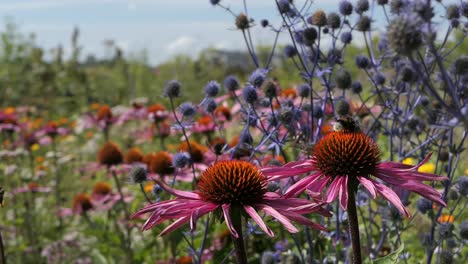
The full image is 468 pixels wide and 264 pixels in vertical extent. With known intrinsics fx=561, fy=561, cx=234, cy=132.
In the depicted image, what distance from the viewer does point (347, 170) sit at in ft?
4.51

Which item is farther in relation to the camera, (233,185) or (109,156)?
(109,156)

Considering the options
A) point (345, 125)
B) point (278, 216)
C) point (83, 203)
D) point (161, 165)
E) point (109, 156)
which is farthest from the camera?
point (83, 203)

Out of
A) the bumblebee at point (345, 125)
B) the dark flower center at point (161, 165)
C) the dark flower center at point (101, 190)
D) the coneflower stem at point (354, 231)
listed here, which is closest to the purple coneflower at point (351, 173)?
the coneflower stem at point (354, 231)

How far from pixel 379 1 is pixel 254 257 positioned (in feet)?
4.15

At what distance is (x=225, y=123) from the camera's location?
11.1ft

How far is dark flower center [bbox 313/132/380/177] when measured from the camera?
4.50 ft

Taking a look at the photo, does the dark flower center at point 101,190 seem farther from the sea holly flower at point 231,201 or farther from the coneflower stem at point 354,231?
the coneflower stem at point 354,231

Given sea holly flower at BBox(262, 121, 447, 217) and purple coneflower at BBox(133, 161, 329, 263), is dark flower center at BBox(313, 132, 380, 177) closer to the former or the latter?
sea holly flower at BBox(262, 121, 447, 217)

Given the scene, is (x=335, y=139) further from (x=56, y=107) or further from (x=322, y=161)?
(x=56, y=107)

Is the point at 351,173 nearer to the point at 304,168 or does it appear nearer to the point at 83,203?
the point at 304,168

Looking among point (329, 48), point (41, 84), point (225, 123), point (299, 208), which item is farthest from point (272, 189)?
point (41, 84)

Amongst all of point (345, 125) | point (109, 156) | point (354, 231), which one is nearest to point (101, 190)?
point (109, 156)

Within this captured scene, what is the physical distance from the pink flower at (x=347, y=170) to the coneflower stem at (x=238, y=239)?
13cm

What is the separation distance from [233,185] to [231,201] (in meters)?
0.04
